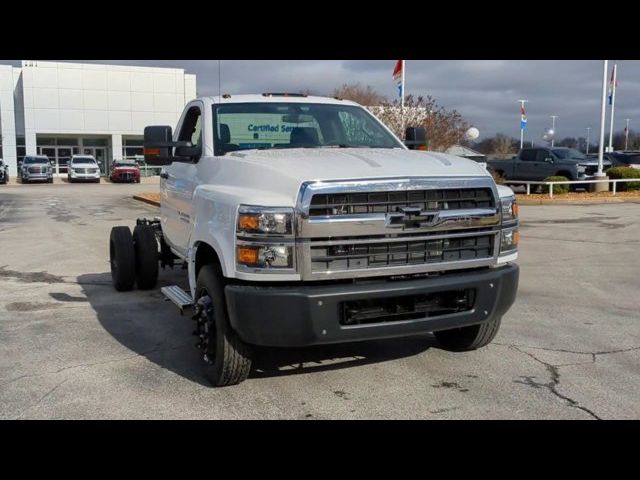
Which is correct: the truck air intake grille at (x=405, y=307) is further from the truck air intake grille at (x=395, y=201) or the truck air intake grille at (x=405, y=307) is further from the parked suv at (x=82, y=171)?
the parked suv at (x=82, y=171)

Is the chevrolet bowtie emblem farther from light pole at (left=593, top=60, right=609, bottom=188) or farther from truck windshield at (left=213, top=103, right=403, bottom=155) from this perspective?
light pole at (left=593, top=60, right=609, bottom=188)

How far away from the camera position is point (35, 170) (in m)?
41.8

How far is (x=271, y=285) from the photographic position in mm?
4066

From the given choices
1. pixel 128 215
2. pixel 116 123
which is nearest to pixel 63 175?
pixel 116 123

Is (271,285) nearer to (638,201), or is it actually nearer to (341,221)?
(341,221)

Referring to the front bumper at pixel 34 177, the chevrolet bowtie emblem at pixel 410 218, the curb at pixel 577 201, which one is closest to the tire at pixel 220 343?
the chevrolet bowtie emblem at pixel 410 218

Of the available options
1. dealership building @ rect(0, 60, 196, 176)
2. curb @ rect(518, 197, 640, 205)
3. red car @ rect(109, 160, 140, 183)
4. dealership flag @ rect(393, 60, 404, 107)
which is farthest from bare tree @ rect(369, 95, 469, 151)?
dealership building @ rect(0, 60, 196, 176)

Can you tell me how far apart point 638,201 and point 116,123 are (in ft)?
136

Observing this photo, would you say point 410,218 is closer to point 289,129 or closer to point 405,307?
point 405,307

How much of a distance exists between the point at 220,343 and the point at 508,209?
7.35 ft

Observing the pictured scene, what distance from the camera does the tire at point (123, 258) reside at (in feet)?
24.7

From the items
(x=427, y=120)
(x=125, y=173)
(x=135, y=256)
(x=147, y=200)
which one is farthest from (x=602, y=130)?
(x=125, y=173)

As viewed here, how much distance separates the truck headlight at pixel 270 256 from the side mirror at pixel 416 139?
260 cm

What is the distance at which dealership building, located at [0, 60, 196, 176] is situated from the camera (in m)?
49.6
